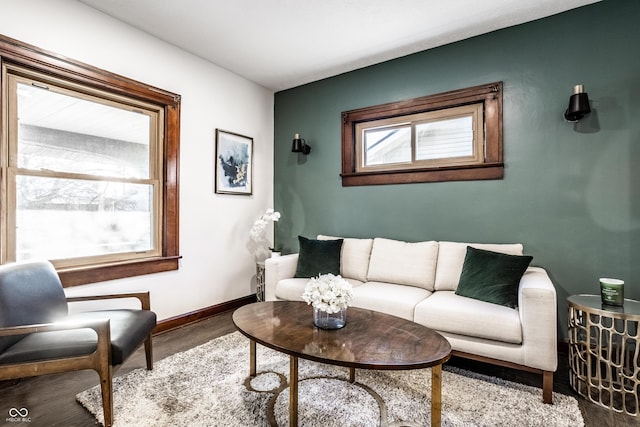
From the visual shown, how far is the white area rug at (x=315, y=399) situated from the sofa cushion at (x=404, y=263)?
2.67 feet

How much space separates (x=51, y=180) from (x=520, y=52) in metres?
3.96

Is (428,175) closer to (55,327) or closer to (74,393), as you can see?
(55,327)

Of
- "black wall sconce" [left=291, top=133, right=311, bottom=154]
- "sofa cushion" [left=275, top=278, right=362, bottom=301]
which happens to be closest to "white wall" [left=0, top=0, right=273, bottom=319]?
"black wall sconce" [left=291, top=133, right=311, bottom=154]

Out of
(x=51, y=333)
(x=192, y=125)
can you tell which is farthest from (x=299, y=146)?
(x=51, y=333)

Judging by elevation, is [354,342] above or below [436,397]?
above

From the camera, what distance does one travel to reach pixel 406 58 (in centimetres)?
341

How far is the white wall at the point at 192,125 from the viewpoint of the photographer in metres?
2.46

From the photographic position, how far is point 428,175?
3266 millimetres

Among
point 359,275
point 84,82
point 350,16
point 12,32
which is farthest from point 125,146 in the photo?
point 359,275

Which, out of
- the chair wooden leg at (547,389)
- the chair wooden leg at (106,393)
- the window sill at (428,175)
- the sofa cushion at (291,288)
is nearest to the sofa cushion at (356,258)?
the sofa cushion at (291,288)

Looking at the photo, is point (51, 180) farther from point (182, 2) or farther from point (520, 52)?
point (520, 52)

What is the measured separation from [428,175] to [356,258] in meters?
1.10

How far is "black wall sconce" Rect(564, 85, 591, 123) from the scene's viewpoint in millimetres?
2434

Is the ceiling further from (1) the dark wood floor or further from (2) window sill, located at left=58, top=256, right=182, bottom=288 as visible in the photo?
(1) the dark wood floor
